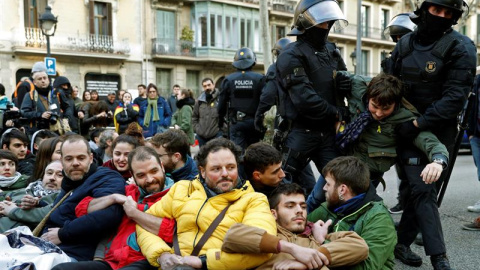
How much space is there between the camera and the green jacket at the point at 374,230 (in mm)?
2875

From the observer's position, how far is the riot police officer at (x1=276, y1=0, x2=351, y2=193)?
3.98m

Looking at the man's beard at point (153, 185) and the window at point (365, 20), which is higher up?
the window at point (365, 20)

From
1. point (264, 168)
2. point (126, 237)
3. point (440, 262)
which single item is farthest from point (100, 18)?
point (440, 262)

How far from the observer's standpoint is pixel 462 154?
13711mm

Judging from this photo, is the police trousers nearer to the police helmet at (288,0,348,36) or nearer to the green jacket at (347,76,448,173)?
the green jacket at (347,76,448,173)

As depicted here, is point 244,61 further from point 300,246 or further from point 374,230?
point 300,246

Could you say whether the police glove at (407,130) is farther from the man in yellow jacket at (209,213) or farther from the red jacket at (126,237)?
the red jacket at (126,237)

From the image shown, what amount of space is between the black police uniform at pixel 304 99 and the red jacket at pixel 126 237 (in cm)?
130

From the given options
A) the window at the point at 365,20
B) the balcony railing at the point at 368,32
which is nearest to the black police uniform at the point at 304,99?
the balcony railing at the point at 368,32

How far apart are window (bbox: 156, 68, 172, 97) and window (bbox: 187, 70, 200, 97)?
123 centimetres

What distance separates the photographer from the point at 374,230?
295 cm

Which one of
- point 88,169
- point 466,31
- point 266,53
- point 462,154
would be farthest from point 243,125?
point 466,31

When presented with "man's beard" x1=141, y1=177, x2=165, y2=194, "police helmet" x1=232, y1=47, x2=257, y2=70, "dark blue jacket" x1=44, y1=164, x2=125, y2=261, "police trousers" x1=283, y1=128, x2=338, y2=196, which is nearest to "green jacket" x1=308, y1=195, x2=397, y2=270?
"police trousers" x1=283, y1=128, x2=338, y2=196

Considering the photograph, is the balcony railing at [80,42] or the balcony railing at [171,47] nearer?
the balcony railing at [80,42]
